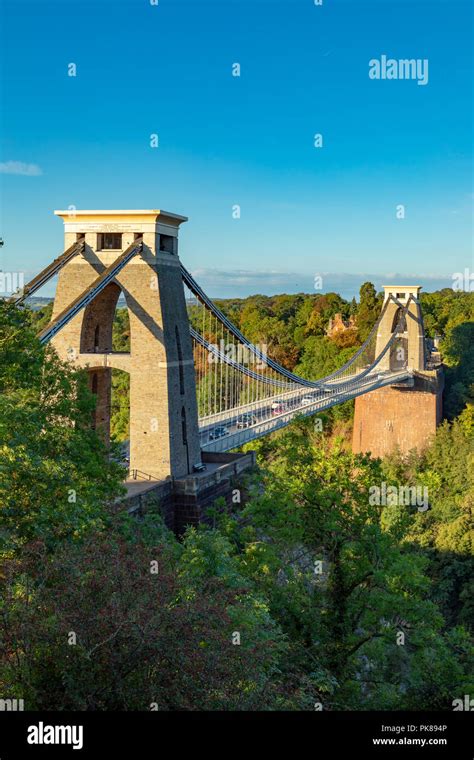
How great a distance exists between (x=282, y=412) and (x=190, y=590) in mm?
19574

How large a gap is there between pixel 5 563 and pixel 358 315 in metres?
48.9

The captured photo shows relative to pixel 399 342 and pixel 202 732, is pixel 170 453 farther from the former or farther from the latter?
pixel 399 342

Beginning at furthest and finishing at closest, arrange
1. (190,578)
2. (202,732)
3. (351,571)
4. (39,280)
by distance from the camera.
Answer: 1. (39,280)
2. (351,571)
3. (190,578)
4. (202,732)

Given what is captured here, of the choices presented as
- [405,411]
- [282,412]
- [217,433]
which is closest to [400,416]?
[405,411]

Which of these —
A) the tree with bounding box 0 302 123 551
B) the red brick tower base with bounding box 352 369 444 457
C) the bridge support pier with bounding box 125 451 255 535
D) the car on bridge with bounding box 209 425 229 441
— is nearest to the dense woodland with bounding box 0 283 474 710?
the tree with bounding box 0 302 123 551

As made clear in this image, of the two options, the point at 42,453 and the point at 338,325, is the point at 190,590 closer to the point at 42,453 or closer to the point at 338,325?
the point at 42,453

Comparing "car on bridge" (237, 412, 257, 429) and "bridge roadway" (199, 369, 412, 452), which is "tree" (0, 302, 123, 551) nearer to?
"bridge roadway" (199, 369, 412, 452)

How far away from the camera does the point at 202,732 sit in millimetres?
6023

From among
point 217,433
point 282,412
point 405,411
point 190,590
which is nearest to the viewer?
point 190,590

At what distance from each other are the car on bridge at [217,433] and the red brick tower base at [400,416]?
19.7 meters

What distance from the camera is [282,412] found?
27469mm

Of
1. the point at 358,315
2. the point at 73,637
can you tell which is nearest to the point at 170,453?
the point at 73,637

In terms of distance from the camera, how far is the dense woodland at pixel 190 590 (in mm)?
6418

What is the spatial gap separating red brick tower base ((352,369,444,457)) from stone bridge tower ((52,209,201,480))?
24.9 m
